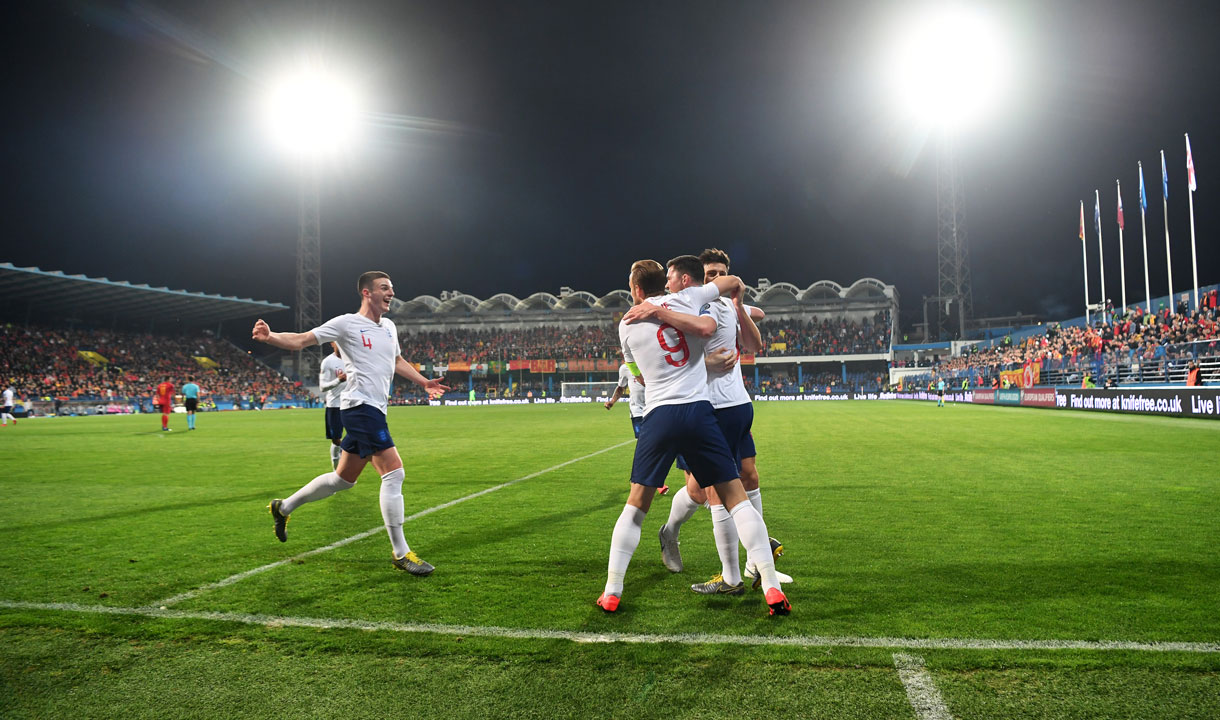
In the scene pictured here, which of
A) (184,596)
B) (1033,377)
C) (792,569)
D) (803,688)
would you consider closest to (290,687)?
(184,596)

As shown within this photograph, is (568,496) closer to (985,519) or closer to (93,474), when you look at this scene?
(985,519)

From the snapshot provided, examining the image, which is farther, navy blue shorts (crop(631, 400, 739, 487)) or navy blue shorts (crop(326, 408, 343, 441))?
navy blue shorts (crop(326, 408, 343, 441))

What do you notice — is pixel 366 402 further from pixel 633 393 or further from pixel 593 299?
pixel 593 299

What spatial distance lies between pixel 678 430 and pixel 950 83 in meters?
53.1

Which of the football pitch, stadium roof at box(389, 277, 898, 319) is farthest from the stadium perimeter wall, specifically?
stadium roof at box(389, 277, 898, 319)

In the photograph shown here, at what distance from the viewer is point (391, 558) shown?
562 cm

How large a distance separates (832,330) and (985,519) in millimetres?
69122

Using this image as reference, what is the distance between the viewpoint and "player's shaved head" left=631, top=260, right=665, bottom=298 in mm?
4250

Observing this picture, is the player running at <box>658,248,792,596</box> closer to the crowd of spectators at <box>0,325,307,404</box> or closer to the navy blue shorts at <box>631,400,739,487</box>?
the navy blue shorts at <box>631,400,739,487</box>

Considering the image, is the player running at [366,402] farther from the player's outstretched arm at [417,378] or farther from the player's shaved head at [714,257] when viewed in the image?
the player's shaved head at [714,257]

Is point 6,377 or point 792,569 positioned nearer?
point 792,569

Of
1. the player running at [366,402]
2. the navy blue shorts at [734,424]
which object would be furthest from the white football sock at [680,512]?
the player running at [366,402]

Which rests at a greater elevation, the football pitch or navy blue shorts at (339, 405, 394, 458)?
navy blue shorts at (339, 405, 394, 458)

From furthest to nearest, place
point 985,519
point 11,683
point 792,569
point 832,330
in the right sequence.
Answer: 1. point 832,330
2. point 985,519
3. point 792,569
4. point 11,683
